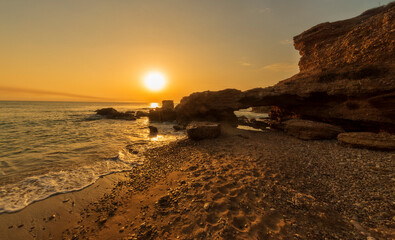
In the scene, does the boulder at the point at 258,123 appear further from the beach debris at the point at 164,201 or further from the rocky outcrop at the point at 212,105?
the beach debris at the point at 164,201

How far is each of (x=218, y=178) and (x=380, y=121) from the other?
15358mm

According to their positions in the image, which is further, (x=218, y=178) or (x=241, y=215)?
(x=218, y=178)

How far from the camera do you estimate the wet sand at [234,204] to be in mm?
3982

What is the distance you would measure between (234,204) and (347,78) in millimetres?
17042

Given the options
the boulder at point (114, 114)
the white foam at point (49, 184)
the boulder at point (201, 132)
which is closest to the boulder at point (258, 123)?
the boulder at point (201, 132)

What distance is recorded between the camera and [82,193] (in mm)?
6918

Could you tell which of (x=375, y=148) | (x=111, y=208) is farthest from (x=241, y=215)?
(x=375, y=148)

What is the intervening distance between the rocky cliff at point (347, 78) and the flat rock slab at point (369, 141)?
4.21 metres

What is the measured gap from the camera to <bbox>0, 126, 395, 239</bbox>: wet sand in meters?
3.98

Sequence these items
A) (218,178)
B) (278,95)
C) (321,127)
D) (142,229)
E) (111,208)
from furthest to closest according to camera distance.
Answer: (278,95) → (321,127) → (218,178) → (111,208) → (142,229)

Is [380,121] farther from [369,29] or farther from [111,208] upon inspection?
[111,208]

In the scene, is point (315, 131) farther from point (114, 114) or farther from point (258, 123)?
point (114, 114)

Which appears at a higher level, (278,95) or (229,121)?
(278,95)

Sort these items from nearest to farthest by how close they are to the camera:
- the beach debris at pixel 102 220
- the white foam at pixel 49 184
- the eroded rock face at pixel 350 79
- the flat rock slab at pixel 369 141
A: 1. the beach debris at pixel 102 220
2. the white foam at pixel 49 184
3. the flat rock slab at pixel 369 141
4. the eroded rock face at pixel 350 79
